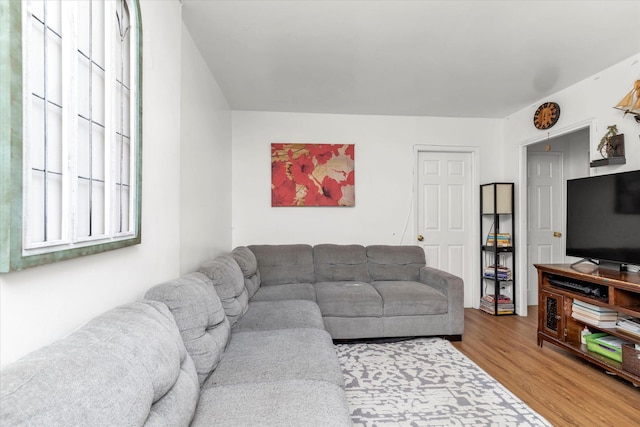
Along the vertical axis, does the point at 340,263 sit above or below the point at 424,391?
above

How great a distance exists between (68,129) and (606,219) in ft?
11.3

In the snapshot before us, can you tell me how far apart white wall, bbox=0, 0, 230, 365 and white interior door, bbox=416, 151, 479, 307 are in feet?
9.26

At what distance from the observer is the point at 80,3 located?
98 centimetres

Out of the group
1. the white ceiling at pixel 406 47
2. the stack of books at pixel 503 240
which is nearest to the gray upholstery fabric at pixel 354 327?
the stack of books at pixel 503 240

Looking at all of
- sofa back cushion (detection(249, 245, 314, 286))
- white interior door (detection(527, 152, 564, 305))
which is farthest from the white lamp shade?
sofa back cushion (detection(249, 245, 314, 286))

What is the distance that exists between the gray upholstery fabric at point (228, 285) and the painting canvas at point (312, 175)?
1666mm

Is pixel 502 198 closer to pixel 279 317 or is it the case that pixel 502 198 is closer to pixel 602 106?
pixel 602 106

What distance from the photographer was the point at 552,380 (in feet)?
7.27

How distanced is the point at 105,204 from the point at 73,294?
1.07ft

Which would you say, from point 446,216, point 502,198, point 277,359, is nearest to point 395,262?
point 446,216

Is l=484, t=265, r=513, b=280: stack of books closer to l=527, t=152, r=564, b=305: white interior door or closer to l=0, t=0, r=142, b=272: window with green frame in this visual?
l=527, t=152, r=564, b=305: white interior door

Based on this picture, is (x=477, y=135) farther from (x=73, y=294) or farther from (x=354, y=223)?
(x=73, y=294)

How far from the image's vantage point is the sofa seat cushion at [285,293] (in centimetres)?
285

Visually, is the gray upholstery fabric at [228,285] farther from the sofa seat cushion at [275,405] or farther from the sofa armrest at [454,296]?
the sofa armrest at [454,296]
